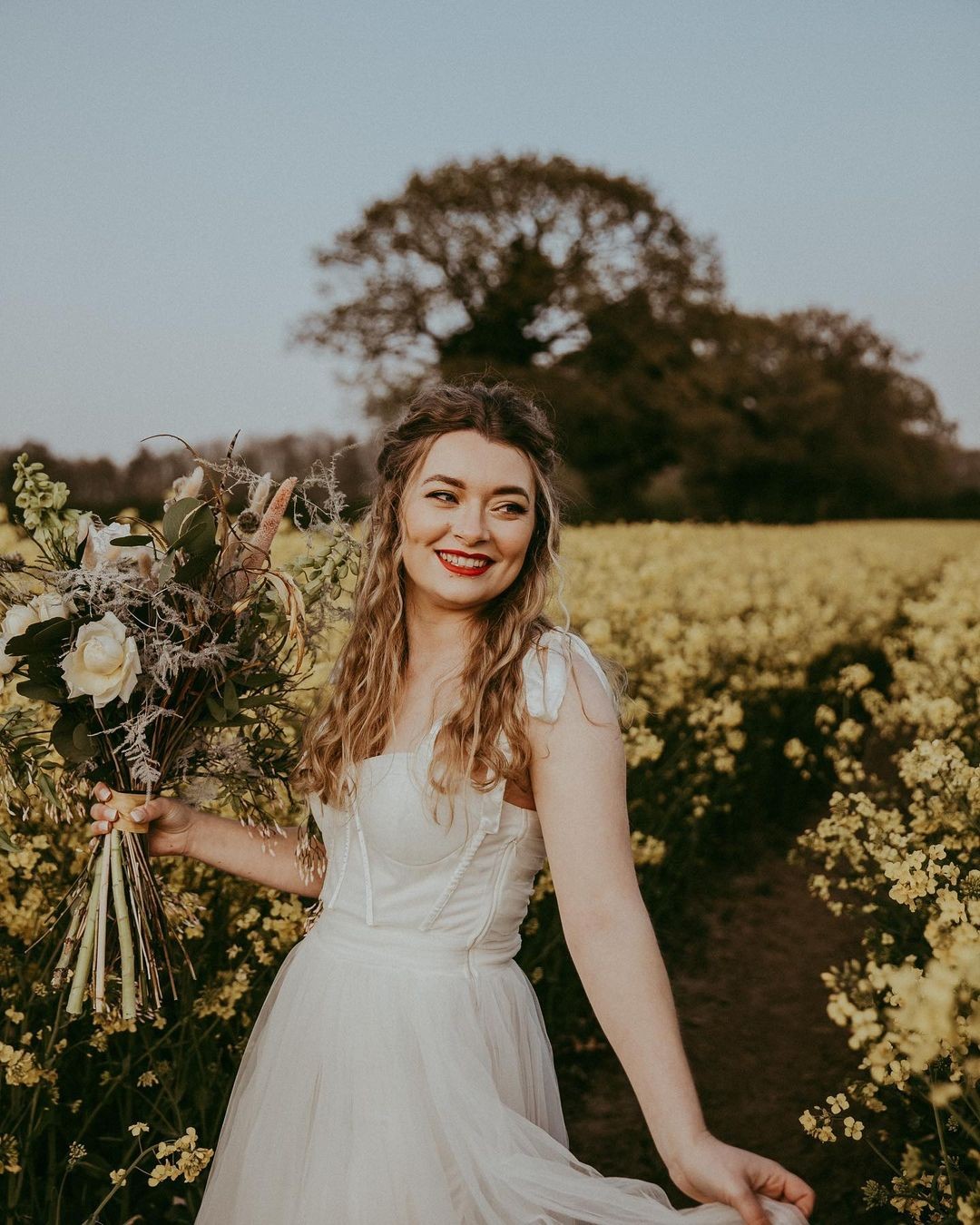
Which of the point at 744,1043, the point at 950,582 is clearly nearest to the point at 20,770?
the point at 744,1043

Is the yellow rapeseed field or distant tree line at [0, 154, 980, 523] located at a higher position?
distant tree line at [0, 154, 980, 523]

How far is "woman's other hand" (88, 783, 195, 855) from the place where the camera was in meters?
2.04

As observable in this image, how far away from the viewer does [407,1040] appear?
1924 mm

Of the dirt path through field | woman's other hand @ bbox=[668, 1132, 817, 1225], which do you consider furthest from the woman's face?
the dirt path through field

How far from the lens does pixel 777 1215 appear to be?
5.02 ft

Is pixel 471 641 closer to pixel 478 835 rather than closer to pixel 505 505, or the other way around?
pixel 505 505

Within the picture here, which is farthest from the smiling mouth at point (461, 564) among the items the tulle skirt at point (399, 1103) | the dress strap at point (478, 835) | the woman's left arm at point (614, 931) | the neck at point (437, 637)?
the tulle skirt at point (399, 1103)

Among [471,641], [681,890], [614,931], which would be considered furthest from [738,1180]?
[681,890]

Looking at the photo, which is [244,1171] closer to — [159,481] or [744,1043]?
[744,1043]

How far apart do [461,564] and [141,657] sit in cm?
57

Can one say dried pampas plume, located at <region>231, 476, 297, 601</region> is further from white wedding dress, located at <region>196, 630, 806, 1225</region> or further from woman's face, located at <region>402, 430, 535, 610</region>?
white wedding dress, located at <region>196, 630, 806, 1225</region>

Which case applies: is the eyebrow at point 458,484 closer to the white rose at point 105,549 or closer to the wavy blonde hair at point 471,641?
the wavy blonde hair at point 471,641

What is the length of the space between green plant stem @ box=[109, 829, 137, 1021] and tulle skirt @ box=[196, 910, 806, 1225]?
10.9 inches

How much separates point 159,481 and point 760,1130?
24.5 ft
